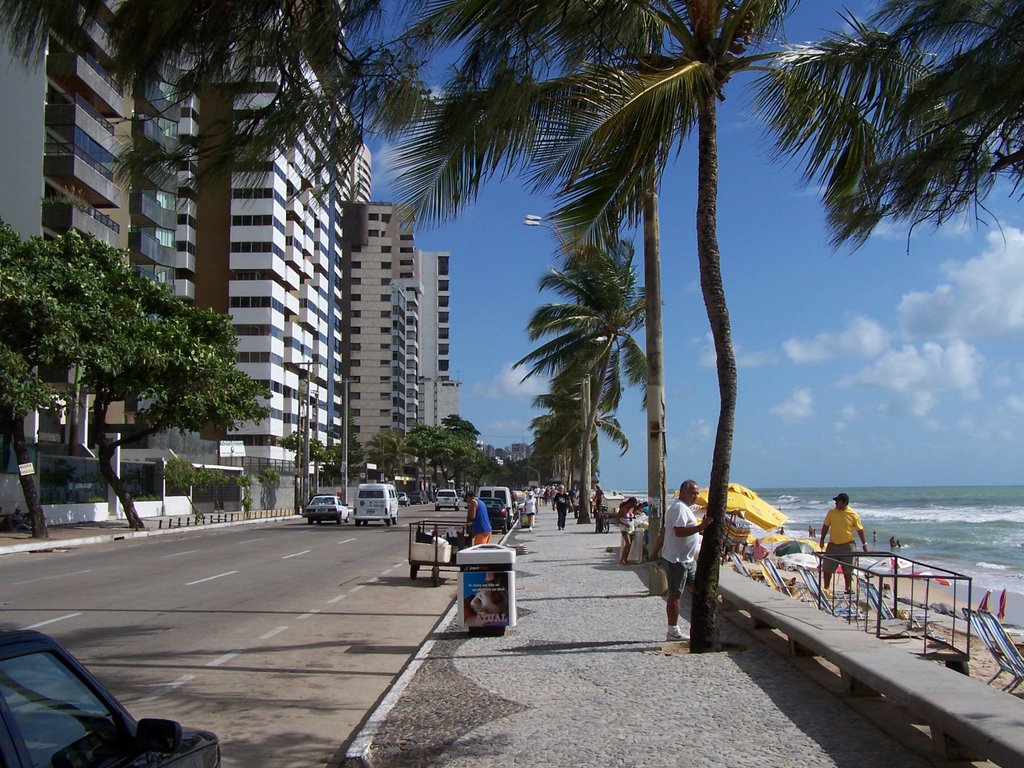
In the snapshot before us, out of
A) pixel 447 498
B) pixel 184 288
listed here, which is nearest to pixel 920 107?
pixel 447 498

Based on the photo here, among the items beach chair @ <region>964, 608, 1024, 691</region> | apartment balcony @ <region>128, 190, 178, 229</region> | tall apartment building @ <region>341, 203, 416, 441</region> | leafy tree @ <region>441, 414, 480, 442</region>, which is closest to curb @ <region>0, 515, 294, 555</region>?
apartment balcony @ <region>128, 190, 178, 229</region>

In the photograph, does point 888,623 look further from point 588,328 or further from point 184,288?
point 184,288

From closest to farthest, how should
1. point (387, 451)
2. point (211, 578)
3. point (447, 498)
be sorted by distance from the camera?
point (211, 578) < point (447, 498) < point (387, 451)

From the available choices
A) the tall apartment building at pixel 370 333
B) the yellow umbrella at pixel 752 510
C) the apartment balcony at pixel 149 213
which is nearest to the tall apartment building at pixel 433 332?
the tall apartment building at pixel 370 333

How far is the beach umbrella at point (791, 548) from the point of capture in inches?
980

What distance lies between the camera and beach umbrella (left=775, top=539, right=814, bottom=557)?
24.9 meters

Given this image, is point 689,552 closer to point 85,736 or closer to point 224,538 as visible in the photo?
point 85,736

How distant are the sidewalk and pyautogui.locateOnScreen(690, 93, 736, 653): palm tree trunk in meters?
0.40

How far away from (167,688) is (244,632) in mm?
3353

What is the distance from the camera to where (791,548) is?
25.0 metres

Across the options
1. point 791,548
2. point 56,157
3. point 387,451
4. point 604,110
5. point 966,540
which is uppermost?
point 56,157

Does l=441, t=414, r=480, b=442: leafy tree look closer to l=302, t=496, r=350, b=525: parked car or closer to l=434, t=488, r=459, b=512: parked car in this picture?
l=434, t=488, r=459, b=512: parked car

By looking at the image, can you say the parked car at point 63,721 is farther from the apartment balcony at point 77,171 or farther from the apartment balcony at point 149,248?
the apartment balcony at point 149,248

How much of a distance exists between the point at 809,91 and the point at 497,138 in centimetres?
343
